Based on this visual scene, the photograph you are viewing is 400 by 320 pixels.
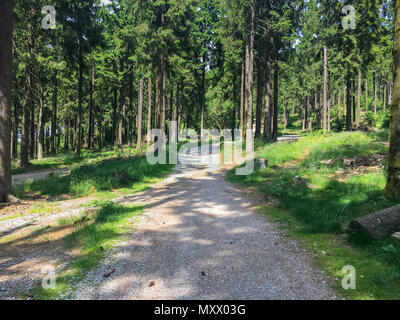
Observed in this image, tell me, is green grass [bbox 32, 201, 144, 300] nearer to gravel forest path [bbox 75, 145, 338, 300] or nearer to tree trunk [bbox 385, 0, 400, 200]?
gravel forest path [bbox 75, 145, 338, 300]

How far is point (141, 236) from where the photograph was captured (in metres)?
5.64

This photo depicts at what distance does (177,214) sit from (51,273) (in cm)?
366

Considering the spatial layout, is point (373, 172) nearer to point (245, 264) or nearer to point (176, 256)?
point (245, 264)

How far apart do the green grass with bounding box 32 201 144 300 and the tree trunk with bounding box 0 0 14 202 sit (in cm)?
327

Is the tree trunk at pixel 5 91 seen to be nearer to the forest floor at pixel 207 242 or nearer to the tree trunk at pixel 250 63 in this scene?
the forest floor at pixel 207 242

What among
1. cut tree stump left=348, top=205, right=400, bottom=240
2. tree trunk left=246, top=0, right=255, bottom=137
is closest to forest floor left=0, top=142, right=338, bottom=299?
cut tree stump left=348, top=205, right=400, bottom=240

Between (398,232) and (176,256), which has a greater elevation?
(398,232)

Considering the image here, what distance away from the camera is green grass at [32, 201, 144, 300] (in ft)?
12.2

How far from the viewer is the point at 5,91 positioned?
8359mm

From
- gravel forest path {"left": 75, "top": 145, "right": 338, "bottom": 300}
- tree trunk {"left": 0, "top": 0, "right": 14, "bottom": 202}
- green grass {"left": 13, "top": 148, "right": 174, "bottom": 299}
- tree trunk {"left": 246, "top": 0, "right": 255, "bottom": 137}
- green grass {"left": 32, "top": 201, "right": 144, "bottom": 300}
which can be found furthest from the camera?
tree trunk {"left": 246, "top": 0, "right": 255, "bottom": 137}

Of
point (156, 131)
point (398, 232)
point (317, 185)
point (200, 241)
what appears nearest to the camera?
point (398, 232)

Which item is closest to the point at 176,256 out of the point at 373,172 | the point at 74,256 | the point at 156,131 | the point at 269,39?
the point at 74,256

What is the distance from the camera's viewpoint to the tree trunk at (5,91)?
8234 mm

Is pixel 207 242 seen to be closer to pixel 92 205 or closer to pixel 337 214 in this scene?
pixel 337 214
